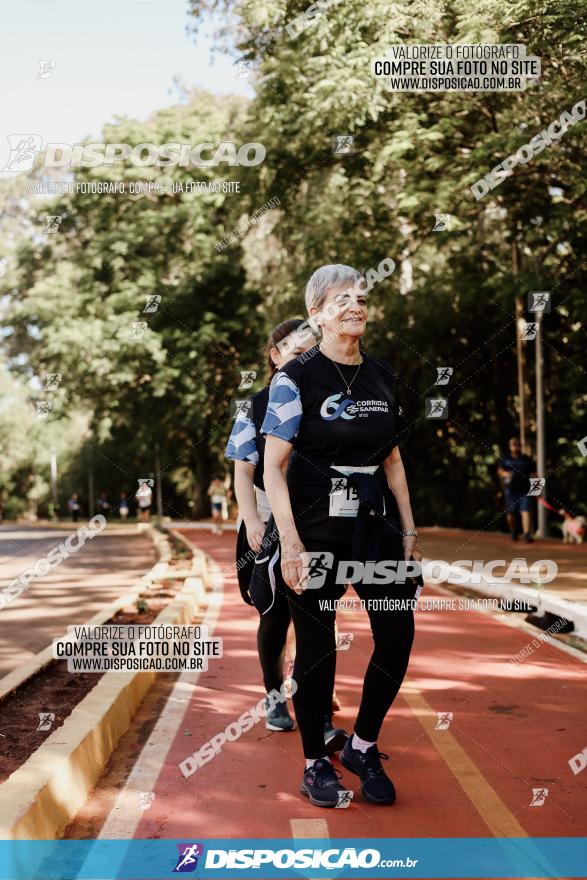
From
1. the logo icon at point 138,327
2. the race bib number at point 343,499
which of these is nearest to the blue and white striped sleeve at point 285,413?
the race bib number at point 343,499

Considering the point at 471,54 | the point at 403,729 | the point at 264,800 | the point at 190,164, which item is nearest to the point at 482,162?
the point at 471,54

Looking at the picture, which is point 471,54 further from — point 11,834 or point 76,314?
point 76,314

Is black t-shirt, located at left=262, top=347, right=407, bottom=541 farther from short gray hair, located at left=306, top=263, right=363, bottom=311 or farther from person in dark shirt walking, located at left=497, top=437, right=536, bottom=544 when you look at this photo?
person in dark shirt walking, located at left=497, top=437, right=536, bottom=544

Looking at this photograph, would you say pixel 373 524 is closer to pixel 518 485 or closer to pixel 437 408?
pixel 518 485

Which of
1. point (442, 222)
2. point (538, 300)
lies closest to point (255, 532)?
point (442, 222)

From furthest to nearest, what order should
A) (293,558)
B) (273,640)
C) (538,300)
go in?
(538,300), (273,640), (293,558)

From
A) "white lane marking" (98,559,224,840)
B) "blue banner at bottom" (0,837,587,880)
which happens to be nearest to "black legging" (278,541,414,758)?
"blue banner at bottom" (0,837,587,880)

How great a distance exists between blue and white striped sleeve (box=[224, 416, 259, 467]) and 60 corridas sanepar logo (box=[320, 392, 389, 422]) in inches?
40.8

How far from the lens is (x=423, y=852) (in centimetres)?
382

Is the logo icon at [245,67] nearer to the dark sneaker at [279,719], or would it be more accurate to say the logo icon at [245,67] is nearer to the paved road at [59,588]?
the paved road at [59,588]

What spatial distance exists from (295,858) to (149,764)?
154 centimetres

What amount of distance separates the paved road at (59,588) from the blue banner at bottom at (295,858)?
4059 millimetres

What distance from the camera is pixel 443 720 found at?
6023 millimetres

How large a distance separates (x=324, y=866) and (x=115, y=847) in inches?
31.6
